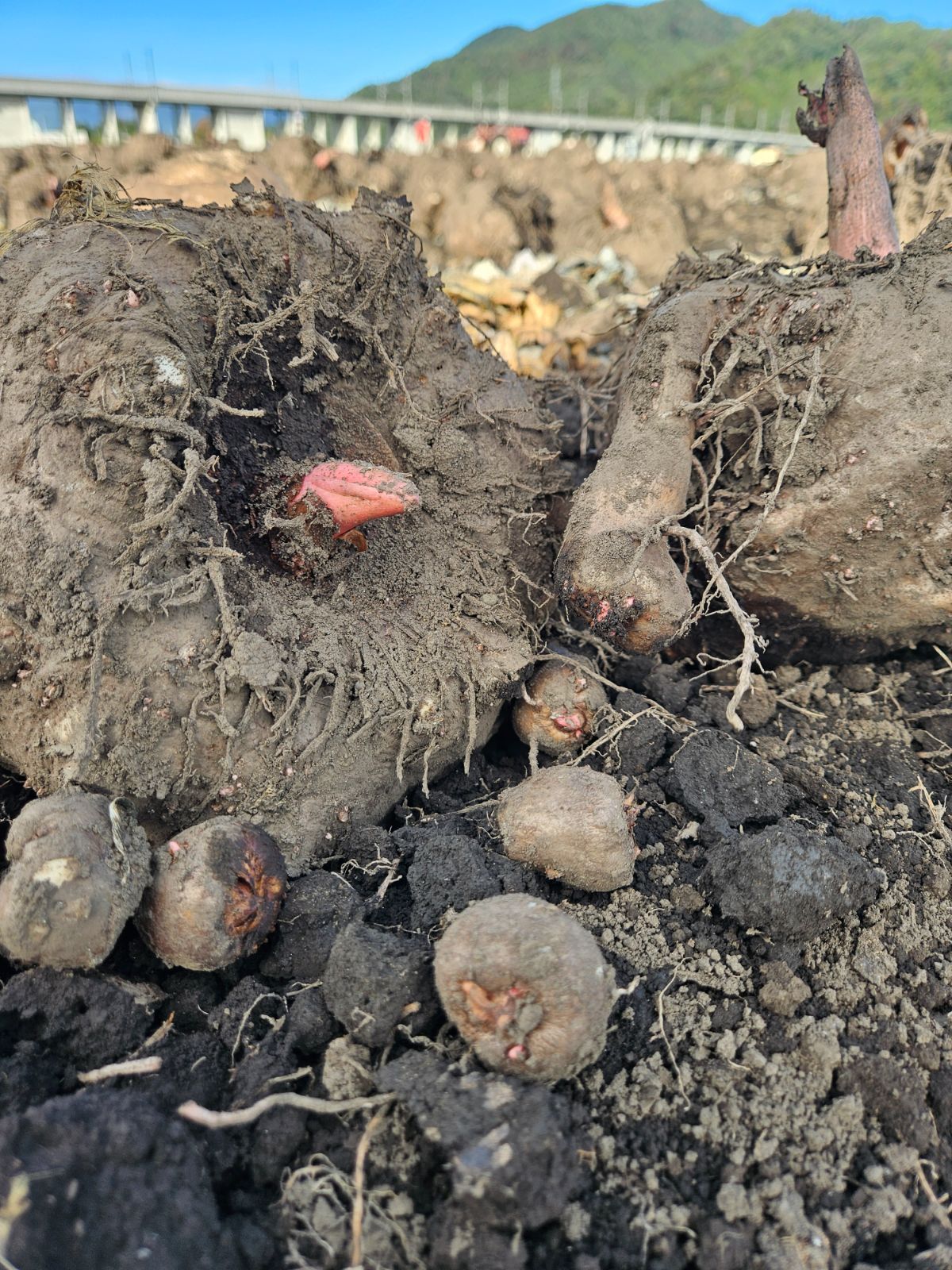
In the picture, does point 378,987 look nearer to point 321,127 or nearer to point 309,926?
point 309,926

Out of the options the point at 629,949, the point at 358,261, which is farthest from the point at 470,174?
the point at 629,949

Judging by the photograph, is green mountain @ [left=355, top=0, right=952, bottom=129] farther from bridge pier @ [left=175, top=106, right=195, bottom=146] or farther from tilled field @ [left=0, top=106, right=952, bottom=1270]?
bridge pier @ [left=175, top=106, right=195, bottom=146]

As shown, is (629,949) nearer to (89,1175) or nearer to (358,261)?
(89,1175)

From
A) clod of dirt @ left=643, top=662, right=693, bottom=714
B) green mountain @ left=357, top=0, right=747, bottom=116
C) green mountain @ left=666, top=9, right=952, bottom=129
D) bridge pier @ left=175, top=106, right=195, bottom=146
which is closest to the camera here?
clod of dirt @ left=643, top=662, right=693, bottom=714

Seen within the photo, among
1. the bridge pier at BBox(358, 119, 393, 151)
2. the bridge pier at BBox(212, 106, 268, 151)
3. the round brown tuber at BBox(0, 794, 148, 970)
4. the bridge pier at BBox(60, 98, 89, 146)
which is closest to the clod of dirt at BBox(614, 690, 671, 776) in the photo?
the round brown tuber at BBox(0, 794, 148, 970)

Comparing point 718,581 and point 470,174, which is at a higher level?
point 470,174

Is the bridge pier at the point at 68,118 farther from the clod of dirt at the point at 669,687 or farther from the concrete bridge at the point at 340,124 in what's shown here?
the clod of dirt at the point at 669,687
